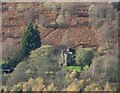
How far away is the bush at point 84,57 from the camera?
7.67 m

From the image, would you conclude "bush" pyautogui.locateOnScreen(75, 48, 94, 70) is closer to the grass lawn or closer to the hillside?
the grass lawn

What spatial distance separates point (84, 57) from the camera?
7.79m

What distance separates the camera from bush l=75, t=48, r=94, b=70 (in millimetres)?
7673

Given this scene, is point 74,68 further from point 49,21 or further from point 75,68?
point 49,21

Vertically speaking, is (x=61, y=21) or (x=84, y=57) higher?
(x=61, y=21)

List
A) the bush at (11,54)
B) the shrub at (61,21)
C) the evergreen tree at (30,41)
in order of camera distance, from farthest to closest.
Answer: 1. the shrub at (61,21)
2. the evergreen tree at (30,41)
3. the bush at (11,54)

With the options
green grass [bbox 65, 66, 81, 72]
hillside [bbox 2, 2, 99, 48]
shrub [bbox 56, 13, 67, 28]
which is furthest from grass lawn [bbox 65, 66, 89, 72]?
shrub [bbox 56, 13, 67, 28]

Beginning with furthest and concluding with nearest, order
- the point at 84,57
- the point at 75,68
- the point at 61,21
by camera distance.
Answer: the point at 61,21 < the point at 84,57 < the point at 75,68

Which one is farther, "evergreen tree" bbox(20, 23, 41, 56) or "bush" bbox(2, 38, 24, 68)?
"evergreen tree" bbox(20, 23, 41, 56)

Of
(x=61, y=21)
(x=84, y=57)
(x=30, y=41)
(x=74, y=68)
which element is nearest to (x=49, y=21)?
(x=61, y=21)

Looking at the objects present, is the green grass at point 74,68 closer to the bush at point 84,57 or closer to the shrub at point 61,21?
→ the bush at point 84,57

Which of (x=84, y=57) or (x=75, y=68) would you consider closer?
(x=75, y=68)

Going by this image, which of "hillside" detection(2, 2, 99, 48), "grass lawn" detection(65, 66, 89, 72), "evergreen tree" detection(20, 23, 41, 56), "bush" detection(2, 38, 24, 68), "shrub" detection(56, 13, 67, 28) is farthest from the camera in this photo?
"shrub" detection(56, 13, 67, 28)

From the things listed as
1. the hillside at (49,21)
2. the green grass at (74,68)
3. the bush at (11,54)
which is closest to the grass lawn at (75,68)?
the green grass at (74,68)
